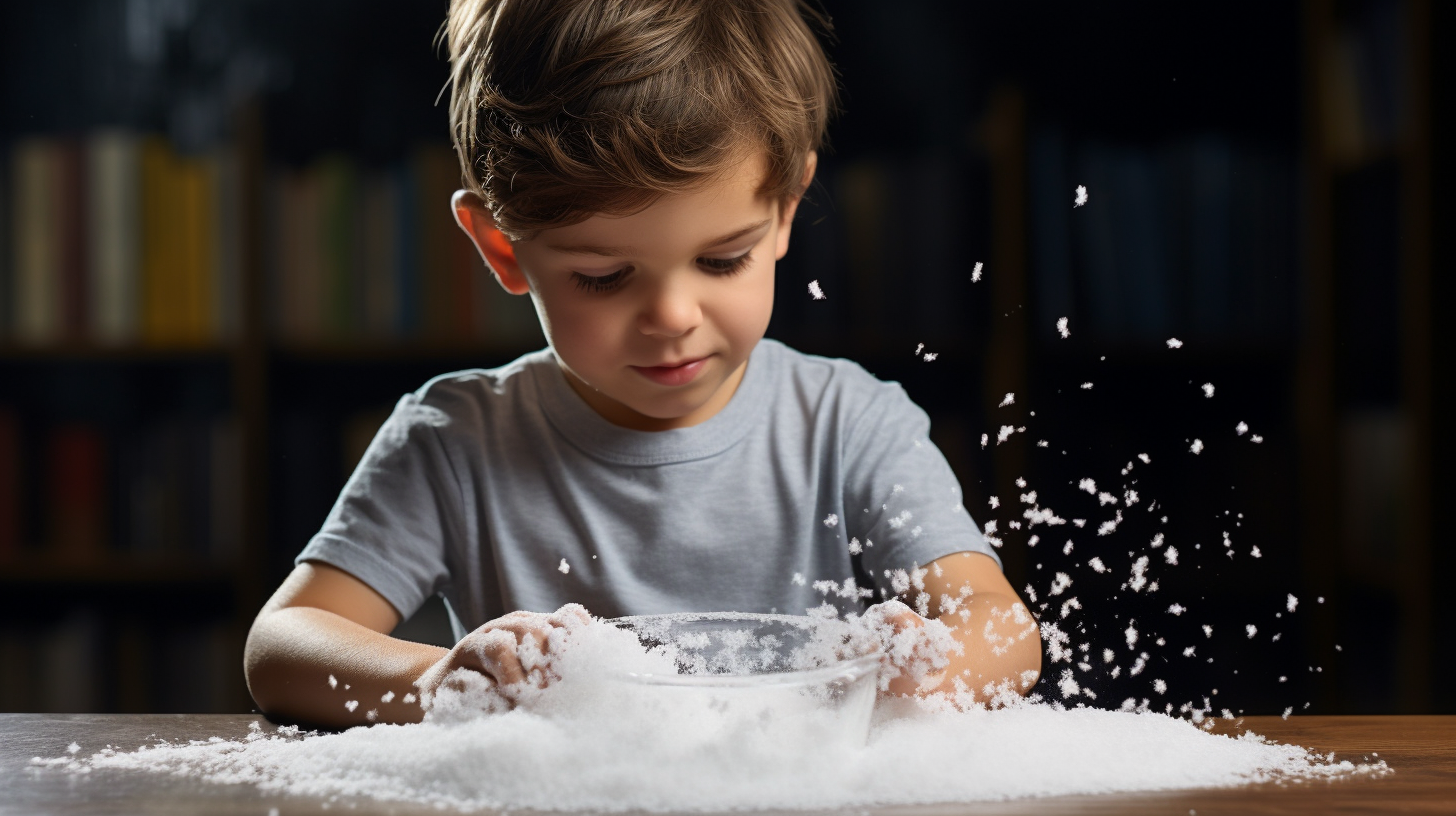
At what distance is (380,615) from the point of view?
33.4 inches

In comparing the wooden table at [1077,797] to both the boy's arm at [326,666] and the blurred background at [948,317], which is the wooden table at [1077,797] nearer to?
the boy's arm at [326,666]

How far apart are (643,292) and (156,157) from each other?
3.91 feet

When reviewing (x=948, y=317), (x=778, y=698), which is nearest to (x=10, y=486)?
(x=948, y=317)

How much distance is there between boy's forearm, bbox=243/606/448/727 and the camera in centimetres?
67

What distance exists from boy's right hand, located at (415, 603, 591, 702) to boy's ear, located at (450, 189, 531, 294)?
28 centimetres

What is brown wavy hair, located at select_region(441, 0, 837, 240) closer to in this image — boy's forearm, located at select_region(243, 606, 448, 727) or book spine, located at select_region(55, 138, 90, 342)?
boy's forearm, located at select_region(243, 606, 448, 727)

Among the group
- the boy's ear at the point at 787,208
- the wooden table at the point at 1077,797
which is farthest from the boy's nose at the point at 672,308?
the wooden table at the point at 1077,797

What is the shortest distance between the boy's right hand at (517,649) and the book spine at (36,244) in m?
1.32

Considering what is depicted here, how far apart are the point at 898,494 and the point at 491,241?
36 centimetres

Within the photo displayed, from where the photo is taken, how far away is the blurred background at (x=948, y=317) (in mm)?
1502

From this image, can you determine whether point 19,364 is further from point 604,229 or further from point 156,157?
point 604,229

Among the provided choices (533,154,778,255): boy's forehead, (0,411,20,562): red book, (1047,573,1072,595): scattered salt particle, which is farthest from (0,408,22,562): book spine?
(1047,573,1072,595): scattered salt particle

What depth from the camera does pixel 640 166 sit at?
2.28 ft

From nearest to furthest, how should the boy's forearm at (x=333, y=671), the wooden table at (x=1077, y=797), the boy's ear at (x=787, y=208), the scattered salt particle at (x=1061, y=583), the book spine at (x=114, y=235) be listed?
1. the wooden table at (x=1077, y=797)
2. the boy's forearm at (x=333, y=671)
3. the boy's ear at (x=787, y=208)
4. the scattered salt particle at (x=1061, y=583)
5. the book spine at (x=114, y=235)
